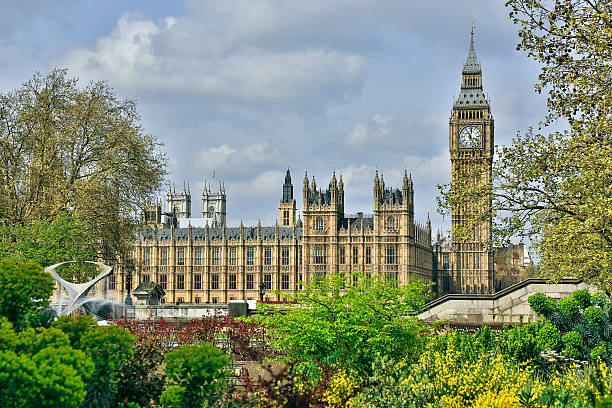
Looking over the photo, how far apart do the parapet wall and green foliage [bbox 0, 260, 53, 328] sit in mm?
17477

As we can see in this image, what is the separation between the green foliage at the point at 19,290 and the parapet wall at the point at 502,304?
17.5 m

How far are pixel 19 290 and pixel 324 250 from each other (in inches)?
3225

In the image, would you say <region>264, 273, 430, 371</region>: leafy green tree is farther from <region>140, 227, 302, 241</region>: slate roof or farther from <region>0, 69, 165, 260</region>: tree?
<region>140, 227, 302, 241</region>: slate roof

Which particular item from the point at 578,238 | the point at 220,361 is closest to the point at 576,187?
the point at 578,238

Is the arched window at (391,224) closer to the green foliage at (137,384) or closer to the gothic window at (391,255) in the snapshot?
the gothic window at (391,255)

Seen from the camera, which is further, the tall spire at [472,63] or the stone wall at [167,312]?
the tall spire at [472,63]

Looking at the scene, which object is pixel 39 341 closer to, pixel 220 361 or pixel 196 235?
pixel 220 361

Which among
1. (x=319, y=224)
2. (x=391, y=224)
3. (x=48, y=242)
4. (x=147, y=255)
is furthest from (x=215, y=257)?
(x=48, y=242)

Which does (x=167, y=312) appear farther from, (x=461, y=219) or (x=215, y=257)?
(x=461, y=219)

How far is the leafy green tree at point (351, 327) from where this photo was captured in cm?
1330

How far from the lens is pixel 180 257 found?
9581cm

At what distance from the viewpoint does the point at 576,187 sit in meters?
15.3

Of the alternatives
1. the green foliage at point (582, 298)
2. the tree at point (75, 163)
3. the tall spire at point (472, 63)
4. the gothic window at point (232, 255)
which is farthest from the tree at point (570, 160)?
the tall spire at point (472, 63)

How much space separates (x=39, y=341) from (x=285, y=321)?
708 centimetres
